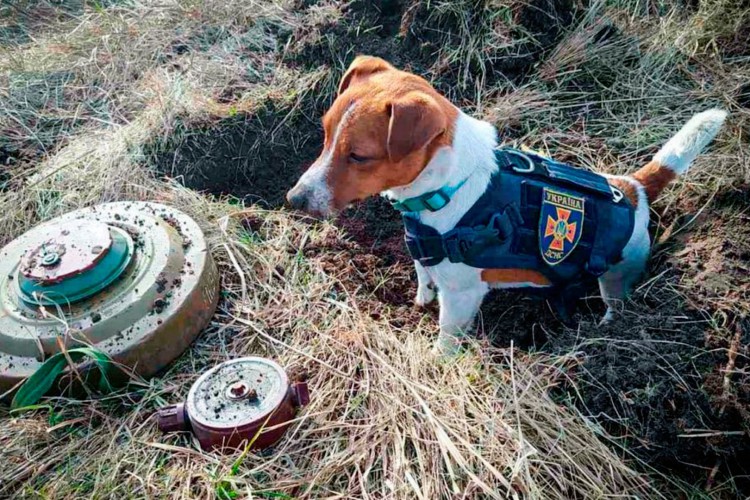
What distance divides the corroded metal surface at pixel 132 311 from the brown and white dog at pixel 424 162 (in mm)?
732

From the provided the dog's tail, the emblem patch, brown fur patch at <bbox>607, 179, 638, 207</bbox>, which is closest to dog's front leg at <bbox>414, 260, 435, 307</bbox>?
the emblem patch

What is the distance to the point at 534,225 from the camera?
2.77 m

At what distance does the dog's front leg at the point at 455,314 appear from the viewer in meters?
2.91

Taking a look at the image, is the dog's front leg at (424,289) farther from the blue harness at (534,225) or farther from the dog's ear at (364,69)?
the dog's ear at (364,69)

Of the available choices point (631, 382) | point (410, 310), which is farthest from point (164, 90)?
point (631, 382)

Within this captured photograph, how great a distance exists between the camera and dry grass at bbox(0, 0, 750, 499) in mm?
2322

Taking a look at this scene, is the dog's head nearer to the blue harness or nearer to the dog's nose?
the dog's nose

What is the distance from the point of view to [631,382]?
241 centimetres

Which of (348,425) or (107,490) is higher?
(348,425)

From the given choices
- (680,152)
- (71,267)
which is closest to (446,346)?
(680,152)

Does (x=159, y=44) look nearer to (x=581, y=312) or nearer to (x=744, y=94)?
(x=581, y=312)

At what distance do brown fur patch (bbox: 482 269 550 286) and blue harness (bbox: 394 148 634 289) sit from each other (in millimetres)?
48

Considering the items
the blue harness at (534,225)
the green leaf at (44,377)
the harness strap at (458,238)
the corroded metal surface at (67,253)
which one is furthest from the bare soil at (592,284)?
the green leaf at (44,377)

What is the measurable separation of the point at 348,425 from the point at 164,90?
10.5ft
